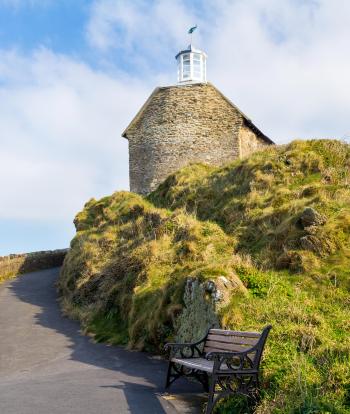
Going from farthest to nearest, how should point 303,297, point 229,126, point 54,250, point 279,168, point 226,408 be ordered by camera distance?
point 54,250, point 229,126, point 279,168, point 303,297, point 226,408

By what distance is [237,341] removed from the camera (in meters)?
7.61

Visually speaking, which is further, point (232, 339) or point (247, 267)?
point (247, 267)

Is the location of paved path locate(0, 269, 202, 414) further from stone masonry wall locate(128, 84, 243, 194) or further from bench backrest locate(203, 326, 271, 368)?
stone masonry wall locate(128, 84, 243, 194)

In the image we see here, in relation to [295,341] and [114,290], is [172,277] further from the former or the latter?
[295,341]

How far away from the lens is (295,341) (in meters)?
7.77

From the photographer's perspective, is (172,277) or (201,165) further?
(201,165)

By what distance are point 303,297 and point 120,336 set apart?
6.07m

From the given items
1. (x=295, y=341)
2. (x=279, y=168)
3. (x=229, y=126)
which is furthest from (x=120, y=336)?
(x=229, y=126)

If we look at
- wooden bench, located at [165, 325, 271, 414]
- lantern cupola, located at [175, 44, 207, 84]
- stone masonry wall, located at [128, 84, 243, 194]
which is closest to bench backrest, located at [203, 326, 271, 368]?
wooden bench, located at [165, 325, 271, 414]

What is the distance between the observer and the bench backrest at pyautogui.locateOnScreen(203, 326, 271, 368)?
688cm

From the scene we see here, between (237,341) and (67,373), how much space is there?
426 cm

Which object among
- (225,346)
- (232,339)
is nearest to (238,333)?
(232,339)

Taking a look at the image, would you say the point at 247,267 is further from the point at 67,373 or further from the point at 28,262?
the point at 28,262

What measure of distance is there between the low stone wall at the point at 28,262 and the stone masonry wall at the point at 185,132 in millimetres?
8309
